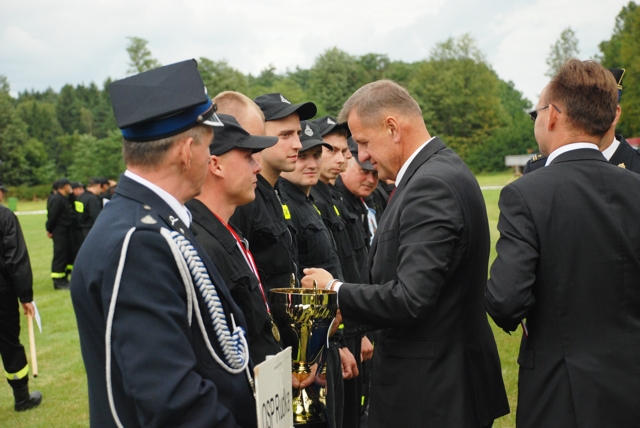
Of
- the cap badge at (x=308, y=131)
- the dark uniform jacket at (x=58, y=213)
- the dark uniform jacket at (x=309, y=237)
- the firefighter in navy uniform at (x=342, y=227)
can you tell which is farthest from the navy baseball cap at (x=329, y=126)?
the dark uniform jacket at (x=58, y=213)

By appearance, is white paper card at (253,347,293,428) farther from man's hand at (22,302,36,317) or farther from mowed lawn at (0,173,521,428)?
man's hand at (22,302,36,317)

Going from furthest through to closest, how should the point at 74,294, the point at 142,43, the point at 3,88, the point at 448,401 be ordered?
the point at 3,88 → the point at 142,43 → the point at 448,401 → the point at 74,294

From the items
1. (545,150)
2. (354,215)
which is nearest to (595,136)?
(545,150)

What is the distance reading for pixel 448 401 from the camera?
3.11 m

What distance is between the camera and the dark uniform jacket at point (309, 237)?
479cm

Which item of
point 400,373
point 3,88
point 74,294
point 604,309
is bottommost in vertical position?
point 400,373

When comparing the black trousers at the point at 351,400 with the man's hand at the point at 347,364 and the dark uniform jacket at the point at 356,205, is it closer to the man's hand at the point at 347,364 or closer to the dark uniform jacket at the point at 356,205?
the man's hand at the point at 347,364

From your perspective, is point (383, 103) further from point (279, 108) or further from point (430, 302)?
point (279, 108)

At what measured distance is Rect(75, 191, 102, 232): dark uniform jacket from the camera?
16.6m

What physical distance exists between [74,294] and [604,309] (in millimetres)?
2271

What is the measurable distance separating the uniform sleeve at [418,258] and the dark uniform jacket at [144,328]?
1.06 metres

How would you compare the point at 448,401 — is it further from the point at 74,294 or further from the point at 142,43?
the point at 142,43

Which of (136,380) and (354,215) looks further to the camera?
(354,215)

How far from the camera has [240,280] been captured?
292 centimetres
